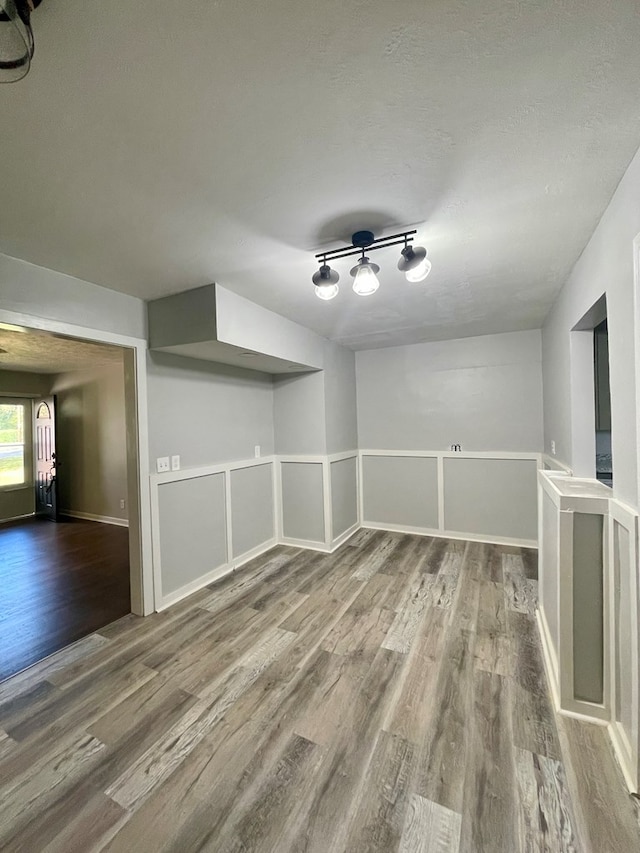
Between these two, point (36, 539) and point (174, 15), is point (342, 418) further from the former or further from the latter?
point (36, 539)

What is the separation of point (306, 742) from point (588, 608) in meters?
1.48

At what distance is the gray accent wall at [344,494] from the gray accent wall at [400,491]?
18 cm

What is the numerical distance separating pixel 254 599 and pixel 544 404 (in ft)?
11.3

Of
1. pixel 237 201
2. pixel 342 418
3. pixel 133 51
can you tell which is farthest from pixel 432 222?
pixel 342 418

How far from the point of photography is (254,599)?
279 centimetres

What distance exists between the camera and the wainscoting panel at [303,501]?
12.7ft

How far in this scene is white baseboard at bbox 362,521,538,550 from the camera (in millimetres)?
3783

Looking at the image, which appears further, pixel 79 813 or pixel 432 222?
pixel 432 222

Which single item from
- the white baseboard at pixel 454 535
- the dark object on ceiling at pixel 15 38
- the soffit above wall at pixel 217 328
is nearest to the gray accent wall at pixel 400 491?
the white baseboard at pixel 454 535

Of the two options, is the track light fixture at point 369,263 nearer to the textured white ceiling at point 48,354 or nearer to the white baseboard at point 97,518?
the textured white ceiling at point 48,354

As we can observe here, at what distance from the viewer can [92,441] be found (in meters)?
5.53

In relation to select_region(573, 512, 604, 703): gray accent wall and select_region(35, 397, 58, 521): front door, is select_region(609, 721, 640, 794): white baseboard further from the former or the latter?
select_region(35, 397, 58, 521): front door

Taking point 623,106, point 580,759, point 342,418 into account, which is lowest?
point 580,759

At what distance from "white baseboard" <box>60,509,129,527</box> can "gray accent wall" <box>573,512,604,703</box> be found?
539 cm
